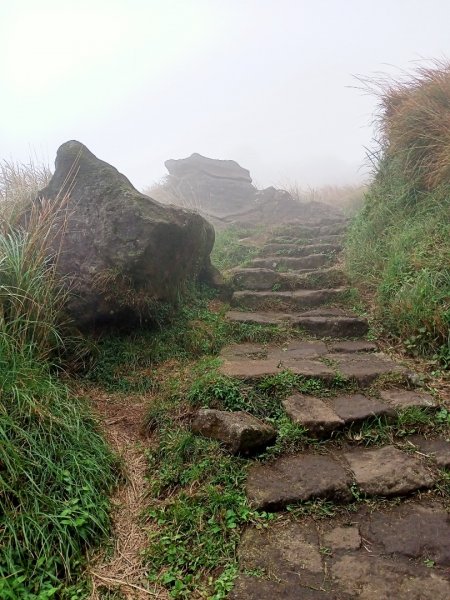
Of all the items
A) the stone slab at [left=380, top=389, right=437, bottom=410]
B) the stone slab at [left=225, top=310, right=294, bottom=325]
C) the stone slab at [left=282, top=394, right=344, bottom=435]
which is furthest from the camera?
the stone slab at [left=225, top=310, right=294, bottom=325]

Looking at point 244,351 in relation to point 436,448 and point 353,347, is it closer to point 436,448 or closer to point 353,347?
point 353,347

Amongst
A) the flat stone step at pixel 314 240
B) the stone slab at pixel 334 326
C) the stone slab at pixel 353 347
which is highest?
the flat stone step at pixel 314 240

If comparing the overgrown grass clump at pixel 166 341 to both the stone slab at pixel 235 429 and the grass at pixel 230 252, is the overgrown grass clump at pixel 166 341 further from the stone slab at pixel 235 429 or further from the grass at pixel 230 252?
the grass at pixel 230 252

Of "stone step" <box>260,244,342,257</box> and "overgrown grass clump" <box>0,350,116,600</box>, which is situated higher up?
"stone step" <box>260,244,342,257</box>

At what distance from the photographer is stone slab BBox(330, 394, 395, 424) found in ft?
8.52

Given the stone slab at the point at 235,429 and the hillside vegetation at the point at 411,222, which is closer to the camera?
the stone slab at the point at 235,429

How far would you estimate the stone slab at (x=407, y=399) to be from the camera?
267cm

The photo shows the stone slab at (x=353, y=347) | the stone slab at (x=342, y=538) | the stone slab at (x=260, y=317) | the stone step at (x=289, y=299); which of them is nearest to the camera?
the stone slab at (x=342, y=538)

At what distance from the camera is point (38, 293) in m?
2.85

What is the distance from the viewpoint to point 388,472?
2201 mm

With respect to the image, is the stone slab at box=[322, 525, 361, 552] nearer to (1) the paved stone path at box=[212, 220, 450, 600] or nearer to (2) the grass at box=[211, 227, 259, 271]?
(1) the paved stone path at box=[212, 220, 450, 600]

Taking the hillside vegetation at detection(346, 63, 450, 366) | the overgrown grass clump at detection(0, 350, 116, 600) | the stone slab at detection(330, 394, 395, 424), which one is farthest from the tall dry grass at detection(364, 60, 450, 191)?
the overgrown grass clump at detection(0, 350, 116, 600)

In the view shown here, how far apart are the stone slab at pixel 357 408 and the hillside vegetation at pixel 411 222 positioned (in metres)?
0.75

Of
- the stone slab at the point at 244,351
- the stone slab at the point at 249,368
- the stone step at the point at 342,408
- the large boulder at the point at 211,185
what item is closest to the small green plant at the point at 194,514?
the stone step at the point at 342,408
